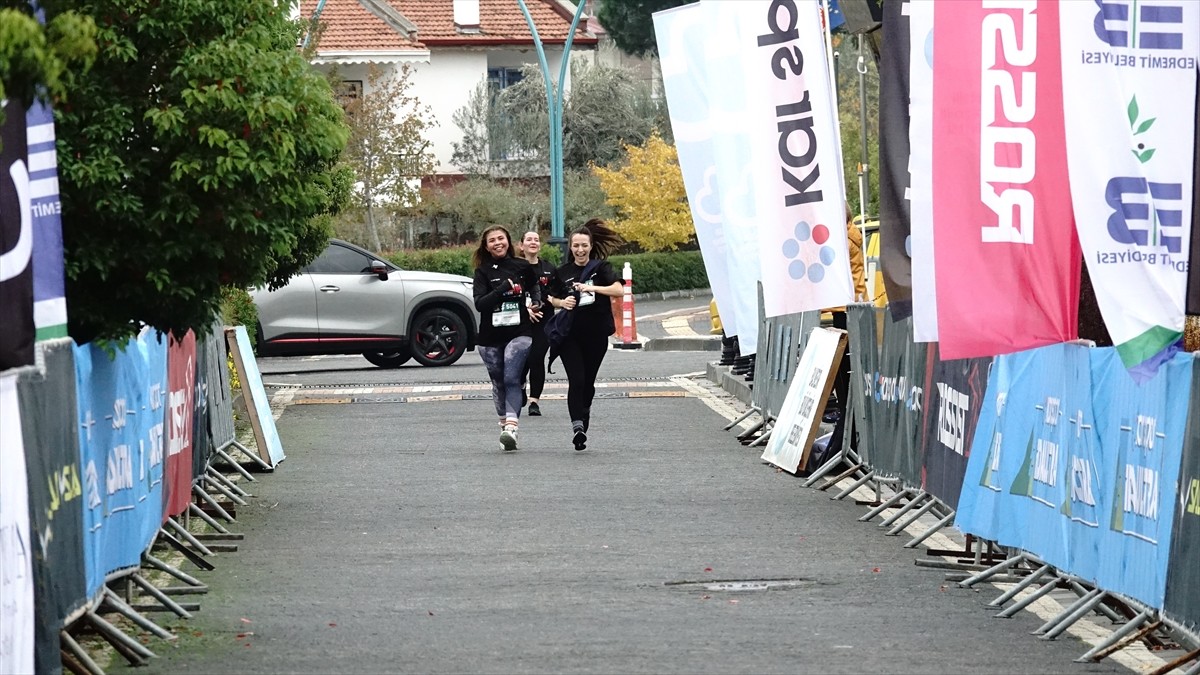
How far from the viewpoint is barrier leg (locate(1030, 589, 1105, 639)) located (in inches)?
323

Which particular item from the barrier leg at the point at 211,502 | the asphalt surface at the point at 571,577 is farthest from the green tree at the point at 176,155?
the barrier leg at the point at 211,502

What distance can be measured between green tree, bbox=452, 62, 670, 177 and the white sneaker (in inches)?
1772

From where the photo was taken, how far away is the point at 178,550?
10547 millimetres

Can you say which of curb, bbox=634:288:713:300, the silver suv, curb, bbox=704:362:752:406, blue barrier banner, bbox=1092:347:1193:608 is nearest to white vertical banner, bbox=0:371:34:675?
blue barrier banner, bbox=1092:347:1193:608

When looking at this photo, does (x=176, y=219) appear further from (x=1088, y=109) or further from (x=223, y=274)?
(x=1088, y=109)

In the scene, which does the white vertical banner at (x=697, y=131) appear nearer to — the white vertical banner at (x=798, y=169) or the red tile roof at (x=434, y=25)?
the white vertical banner at (x=798, y=169)

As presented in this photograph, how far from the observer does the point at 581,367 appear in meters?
17.0

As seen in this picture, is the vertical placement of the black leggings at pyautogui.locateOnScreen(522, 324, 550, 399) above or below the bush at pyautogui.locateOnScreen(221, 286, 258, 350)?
below

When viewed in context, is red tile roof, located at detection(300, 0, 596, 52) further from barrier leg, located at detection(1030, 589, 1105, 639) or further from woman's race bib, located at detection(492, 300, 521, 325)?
barrier leg, located at detection(1030, 589, 1105, 639)

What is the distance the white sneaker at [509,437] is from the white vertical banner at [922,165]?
21.6ft

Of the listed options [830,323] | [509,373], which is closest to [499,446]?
[509,373]

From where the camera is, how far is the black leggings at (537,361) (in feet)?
59.8

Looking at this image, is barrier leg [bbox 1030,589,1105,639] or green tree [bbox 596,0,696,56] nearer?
barrier leg [bbox 1030,589,1105,639]

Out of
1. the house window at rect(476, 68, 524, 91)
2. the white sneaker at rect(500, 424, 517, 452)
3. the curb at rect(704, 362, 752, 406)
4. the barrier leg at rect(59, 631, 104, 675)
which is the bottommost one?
the curb at rect(704, 362, 752, 406)
